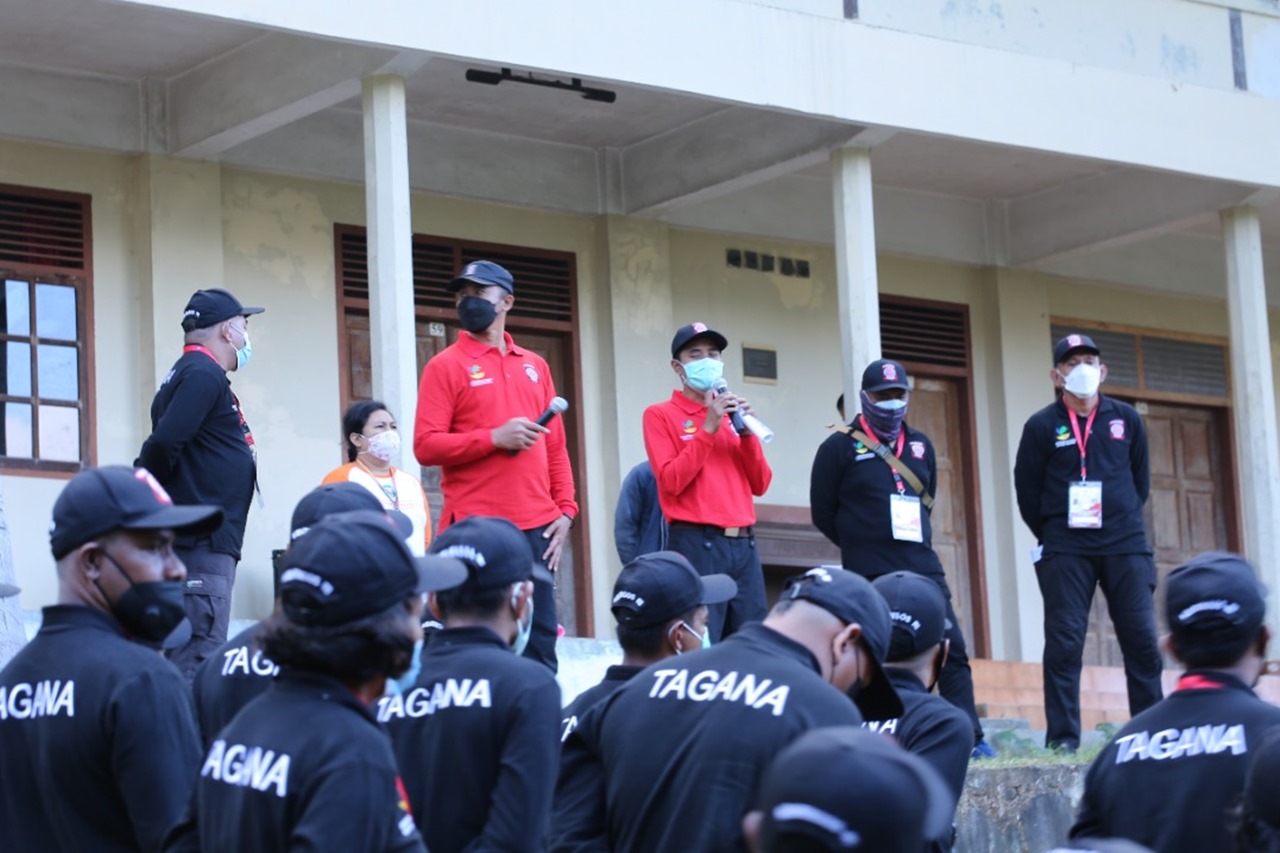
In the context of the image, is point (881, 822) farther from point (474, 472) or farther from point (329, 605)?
point (474, 472)

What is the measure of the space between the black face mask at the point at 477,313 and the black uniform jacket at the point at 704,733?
13.6ft

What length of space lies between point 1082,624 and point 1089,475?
2.26 feet

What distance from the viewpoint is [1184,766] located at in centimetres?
488

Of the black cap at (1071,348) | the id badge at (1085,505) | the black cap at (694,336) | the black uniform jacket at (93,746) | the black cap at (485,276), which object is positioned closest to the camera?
the black uniform jacket at (93,746)

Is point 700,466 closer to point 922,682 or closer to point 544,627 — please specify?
point 544,627

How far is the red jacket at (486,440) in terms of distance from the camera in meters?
8.72

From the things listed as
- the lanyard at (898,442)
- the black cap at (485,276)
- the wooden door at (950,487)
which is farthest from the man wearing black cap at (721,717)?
the wooden door at (950,487)

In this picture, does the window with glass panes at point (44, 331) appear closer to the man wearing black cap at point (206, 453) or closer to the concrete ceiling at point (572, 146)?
the concrete ceiling at point (572, 146)

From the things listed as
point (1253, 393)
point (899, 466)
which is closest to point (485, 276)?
point (899, 466)

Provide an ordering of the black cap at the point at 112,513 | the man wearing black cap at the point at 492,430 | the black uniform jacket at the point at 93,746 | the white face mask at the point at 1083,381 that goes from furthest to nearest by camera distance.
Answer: the white face mask at the point at 1083,381 → the man wearing black cap at the point at 492,430 → the black cap at the point at 112,513 → the black uniform jacket at the point at 93,746

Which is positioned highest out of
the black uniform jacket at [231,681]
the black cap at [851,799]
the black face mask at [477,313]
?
the black face mask at [477,313]

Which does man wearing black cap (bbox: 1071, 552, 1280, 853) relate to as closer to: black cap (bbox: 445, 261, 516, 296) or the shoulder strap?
black cap (bbox: 445, 261, 516, 296)

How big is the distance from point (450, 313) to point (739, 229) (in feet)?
7.42

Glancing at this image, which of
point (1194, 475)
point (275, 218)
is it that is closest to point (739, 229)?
point (275, 218)
